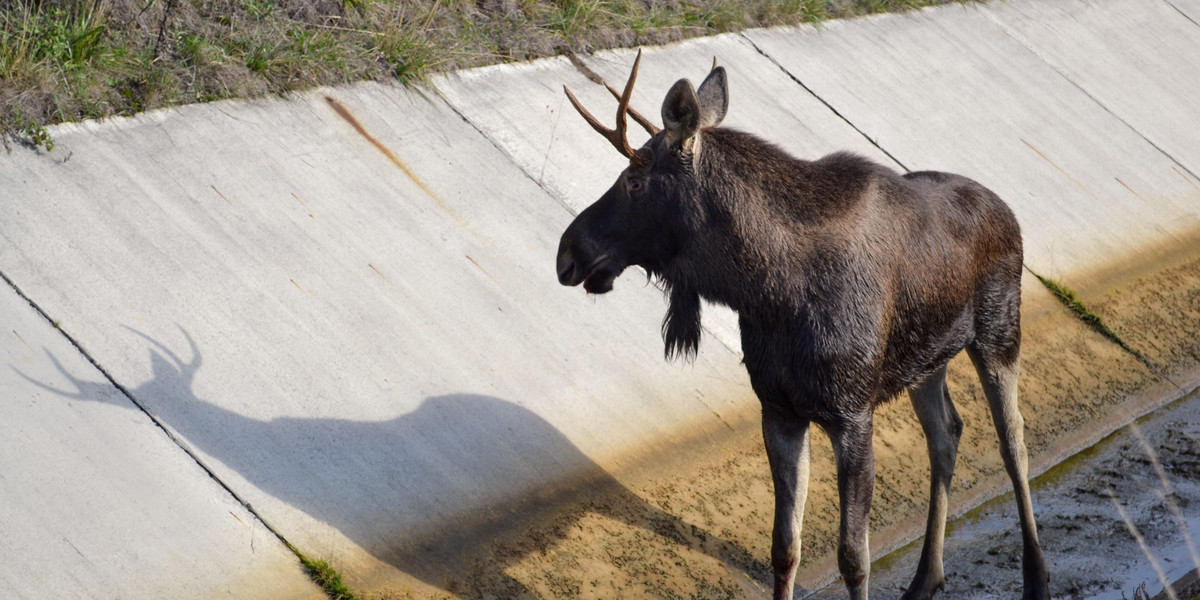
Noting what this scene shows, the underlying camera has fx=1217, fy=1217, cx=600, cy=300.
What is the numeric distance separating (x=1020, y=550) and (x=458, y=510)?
2656mm

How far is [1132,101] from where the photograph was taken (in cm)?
1051

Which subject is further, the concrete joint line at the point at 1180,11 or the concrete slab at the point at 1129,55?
the concrete joint line at the point at 1180,11

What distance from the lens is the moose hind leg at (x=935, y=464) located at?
531 centimetres

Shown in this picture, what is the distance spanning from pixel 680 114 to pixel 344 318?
230 centimetres

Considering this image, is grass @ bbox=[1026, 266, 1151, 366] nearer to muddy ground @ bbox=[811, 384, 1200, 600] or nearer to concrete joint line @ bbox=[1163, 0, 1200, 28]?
muddy ground @ bbox=[811, 384, 1200, 600]

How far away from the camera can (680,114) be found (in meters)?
4.32

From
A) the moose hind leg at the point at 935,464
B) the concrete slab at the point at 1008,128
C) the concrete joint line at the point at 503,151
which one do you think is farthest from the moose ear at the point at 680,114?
the concrete slab at the point at 1008,128

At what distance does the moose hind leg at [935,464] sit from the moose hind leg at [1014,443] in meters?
0.18

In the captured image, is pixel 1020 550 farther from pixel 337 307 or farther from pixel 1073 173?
pixel 1073 173

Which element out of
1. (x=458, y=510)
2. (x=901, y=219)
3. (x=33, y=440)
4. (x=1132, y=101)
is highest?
(x=901, y=219)

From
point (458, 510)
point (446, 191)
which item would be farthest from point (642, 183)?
point (446, 191)

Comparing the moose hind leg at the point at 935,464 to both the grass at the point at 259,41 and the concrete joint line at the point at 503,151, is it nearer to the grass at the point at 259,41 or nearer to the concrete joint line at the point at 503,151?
the concrete joint line at the point at 503,151

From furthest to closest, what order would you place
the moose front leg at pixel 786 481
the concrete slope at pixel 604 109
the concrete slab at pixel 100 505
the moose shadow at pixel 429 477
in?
the concrete slope at pixel 604 109, the moose shadow at pixel 429 477, the moose front leg at pixel 786 481, the concrete slab at pixel 100 505

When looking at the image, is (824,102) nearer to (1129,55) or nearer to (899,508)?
(899,508)
